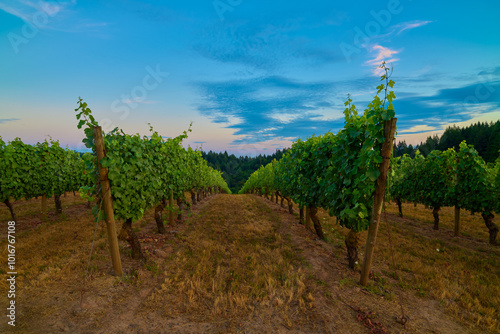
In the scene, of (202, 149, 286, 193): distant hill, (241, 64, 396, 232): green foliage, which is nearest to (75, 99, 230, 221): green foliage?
(241, 64, 396, 232): green foliage

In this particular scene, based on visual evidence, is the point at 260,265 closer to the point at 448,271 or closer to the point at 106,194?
the point at 106,194

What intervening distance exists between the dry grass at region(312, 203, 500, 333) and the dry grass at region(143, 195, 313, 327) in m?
2.40

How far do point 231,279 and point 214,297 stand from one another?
0.90m

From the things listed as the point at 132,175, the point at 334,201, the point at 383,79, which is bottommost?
the point at 334,201

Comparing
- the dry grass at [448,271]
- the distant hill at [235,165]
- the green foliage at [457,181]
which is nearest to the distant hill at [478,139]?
the green foliage at [457,181]

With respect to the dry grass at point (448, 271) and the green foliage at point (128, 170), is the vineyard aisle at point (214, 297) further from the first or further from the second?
the green foliage at point (128, 170)

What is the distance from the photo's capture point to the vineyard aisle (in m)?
4.35

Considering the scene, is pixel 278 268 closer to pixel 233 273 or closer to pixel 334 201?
pixel 233 273

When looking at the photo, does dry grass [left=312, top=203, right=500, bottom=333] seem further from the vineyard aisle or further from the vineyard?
the vineyard aisle

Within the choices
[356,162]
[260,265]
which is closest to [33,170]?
[260,265]

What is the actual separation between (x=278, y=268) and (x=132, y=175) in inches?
213

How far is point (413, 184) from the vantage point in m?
15.4

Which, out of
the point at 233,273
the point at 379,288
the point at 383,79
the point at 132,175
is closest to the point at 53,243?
the point at 132,175

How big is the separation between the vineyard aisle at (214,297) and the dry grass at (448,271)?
495 millimetres
